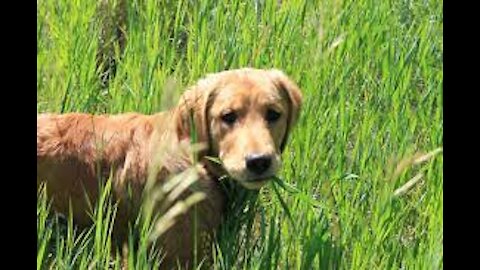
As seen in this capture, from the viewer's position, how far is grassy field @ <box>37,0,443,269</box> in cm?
291

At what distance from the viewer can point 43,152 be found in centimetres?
334

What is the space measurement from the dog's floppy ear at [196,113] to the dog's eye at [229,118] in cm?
10

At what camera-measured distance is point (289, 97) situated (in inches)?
128

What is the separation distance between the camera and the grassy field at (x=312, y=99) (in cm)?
291

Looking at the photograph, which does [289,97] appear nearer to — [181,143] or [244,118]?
[244,118]

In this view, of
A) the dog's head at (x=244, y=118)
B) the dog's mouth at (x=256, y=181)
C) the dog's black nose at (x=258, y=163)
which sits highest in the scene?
the dog's head at (x=244, y=118)

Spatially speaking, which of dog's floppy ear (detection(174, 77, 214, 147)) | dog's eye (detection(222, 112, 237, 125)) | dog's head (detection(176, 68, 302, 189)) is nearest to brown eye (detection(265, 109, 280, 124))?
dog's head (detection(176, 68, 302, 189))

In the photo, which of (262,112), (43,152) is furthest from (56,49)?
(262,112)

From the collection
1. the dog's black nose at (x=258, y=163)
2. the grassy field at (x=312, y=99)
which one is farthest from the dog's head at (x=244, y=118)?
the grassy field at (x=312, y=99)

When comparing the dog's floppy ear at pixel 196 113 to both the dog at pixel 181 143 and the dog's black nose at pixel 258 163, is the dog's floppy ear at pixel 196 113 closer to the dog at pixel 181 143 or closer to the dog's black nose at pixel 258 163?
the dog at pixel 181 143

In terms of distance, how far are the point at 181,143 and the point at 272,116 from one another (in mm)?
329

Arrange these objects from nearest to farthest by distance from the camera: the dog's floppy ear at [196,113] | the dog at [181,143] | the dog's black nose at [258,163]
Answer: the dog's black nose at [258,163]
the dog at [181,143]
the dog's floppy ear at [196,113]

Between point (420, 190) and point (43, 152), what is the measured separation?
1353 millimetres

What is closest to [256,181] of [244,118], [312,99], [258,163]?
[258,163]
